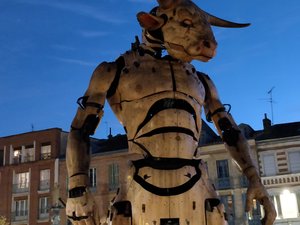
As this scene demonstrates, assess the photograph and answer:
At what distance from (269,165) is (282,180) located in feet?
4.41

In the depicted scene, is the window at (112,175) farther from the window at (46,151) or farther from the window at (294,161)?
the window at (294,161)

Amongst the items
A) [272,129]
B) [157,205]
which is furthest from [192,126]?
[272,129]

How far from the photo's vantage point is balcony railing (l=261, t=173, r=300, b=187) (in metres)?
34.0

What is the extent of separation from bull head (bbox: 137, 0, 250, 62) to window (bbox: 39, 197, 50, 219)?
38794 mm

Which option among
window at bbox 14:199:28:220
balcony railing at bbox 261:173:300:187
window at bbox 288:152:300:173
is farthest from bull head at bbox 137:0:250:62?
window at bbox 14:199:28:220

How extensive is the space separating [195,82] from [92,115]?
44.9 inches

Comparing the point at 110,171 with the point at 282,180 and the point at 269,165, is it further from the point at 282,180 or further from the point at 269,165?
the point at 282,180

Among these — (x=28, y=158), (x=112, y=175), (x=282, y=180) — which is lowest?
(x=282, y=180)

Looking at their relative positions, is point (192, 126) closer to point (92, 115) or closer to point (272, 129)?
point (92, 115)

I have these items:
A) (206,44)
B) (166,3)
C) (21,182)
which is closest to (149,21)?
(166,3)

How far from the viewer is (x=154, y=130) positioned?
495cm

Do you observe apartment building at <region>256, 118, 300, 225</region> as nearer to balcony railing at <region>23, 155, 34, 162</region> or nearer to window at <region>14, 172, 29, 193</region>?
balcony railing at <region>23, 155, 34, 162</region>

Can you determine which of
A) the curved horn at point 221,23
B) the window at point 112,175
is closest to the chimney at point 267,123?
the window at point 112,175

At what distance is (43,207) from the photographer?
42531 mm
